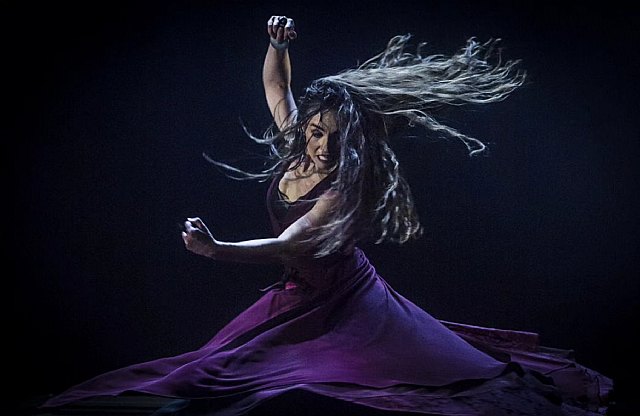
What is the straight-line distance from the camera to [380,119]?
2.50 meters

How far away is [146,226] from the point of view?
2.77m

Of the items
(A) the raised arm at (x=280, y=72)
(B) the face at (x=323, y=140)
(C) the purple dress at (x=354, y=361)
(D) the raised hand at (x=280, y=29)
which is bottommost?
(C) the purple dress at (x=354, y=361)

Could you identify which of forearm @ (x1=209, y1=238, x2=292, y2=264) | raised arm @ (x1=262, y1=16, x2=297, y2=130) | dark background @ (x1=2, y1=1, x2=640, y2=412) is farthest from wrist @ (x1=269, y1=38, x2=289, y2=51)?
forearm @ (x1=209, y1=238, x2=292, y2=264)

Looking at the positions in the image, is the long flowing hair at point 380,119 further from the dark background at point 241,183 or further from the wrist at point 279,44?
the wrist at point 279,44

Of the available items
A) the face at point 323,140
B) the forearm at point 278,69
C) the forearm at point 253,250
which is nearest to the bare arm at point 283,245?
the forearm at point 253,250

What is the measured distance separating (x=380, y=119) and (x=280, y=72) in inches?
15.4

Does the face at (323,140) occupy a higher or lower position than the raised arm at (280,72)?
lower

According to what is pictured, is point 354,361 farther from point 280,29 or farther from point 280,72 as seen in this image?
point 280,29

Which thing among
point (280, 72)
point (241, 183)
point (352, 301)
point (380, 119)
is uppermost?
point (280, 72)

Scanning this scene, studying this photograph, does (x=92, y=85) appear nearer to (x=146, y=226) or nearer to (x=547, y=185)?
(x=146, y=226)

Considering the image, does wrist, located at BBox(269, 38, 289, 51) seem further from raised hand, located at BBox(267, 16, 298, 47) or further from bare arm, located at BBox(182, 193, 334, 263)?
bare arm, located at BBox(182, 193, 334, 263)

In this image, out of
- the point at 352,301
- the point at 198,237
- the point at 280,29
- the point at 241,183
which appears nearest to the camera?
the point at 198,237

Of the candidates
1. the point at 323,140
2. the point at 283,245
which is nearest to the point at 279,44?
the point at 323,140

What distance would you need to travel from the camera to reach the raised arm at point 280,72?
2.53 meters
